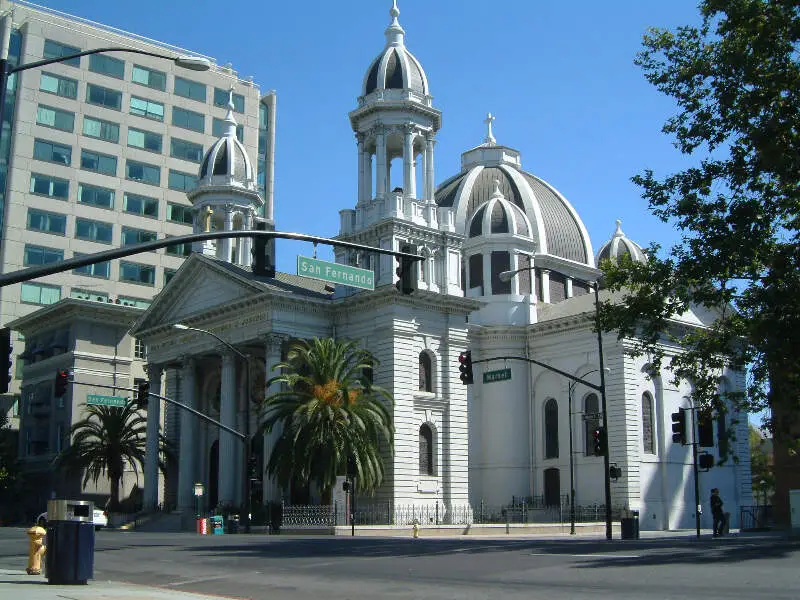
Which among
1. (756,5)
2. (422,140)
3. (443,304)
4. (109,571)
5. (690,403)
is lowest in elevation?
(109,571)

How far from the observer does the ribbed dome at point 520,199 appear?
230 feet

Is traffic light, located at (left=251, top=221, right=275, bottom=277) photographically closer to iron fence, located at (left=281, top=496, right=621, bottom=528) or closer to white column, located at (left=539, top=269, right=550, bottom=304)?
iron fence, located at (left=281, top=496, right=621, bottom=528)

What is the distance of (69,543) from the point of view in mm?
19656

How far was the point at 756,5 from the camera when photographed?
95.0 feet

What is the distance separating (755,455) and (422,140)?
58270 millimetres

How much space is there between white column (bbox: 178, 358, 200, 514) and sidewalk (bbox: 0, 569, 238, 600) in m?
38.3

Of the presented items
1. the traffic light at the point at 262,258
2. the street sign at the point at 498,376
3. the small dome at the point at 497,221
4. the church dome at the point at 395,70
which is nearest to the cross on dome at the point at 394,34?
the church dome at the point at 395,70

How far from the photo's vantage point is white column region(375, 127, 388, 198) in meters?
57.2

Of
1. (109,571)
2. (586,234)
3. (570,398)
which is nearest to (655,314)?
(109,571)

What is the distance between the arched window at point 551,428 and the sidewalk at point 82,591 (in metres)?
42.4

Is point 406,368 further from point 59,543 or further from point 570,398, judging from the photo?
point 59,543

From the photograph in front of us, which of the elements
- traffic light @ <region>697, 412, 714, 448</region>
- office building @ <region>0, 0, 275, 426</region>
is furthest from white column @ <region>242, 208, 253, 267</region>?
traffic light @ <region>697, 412, 714, 448</region>

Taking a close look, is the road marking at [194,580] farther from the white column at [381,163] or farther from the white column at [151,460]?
the white column at [151,460]

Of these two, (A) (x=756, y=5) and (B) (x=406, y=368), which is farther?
(B) (x=406, y=368)
